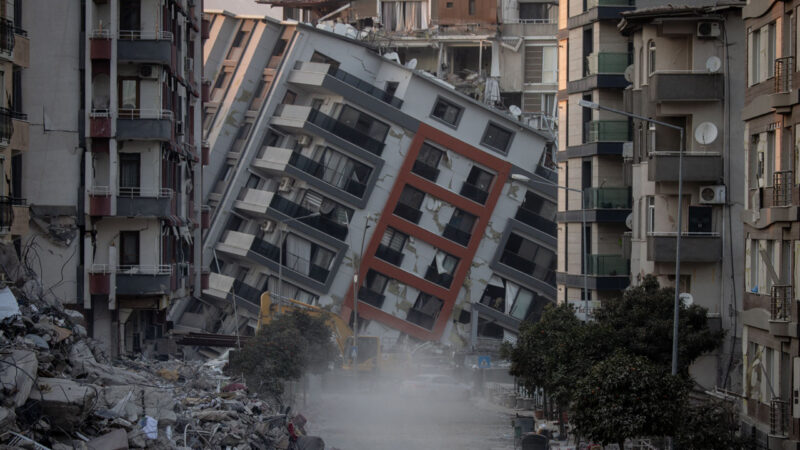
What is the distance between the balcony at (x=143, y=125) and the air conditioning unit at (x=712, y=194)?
17.3 meters

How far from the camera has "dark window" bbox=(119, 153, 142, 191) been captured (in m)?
42.4

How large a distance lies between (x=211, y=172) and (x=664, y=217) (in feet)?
136

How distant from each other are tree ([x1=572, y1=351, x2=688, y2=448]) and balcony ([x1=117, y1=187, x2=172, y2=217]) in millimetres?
18706

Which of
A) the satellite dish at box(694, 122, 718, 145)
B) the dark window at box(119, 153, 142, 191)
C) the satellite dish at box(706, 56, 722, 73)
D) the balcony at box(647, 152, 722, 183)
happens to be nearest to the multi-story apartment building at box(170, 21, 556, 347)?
the dark window at box(119, 153, 142, 191)

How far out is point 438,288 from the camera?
248ft

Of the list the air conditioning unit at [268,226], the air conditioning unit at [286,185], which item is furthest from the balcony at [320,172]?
the air conditioning unit at [268,226]

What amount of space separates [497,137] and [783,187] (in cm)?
5017

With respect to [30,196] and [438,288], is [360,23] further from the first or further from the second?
[30,196]

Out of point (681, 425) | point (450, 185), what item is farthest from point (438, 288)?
point (681, 425)

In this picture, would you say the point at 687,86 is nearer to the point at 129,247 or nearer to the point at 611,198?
the point at 611,198

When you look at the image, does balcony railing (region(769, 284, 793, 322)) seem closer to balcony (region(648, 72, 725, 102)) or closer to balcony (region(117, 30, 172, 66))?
balcony (region(648, 72, 725, 102))

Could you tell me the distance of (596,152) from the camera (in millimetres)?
53781

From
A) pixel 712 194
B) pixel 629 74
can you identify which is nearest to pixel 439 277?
pixel 629 74

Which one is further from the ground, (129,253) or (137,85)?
(137,85)
